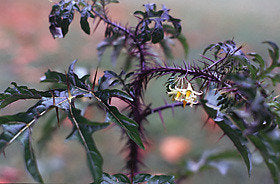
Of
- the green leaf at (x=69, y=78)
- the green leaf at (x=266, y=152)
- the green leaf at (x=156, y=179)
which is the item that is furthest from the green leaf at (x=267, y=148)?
the green leaf at (x=69, y=78)

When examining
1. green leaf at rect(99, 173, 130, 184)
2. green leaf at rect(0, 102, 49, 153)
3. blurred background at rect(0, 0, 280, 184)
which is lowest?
blurred background at rect(0, 0, 280, 184)

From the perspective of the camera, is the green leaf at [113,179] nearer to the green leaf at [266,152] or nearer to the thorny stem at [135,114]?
the thorny stem at [135,114]

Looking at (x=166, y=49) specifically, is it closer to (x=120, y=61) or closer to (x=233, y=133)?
(x=233, y=133)

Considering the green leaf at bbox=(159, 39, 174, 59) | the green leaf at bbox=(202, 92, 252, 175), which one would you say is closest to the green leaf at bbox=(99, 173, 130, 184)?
the green leaf at bbox=(202, 92, 252, 175)

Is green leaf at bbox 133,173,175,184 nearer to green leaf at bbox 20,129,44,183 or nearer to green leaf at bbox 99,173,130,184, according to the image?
green leaf at bbox 99,173,130,184

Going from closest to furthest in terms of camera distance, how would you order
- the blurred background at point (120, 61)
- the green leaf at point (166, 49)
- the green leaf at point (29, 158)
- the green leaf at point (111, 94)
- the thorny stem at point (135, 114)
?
the green leaf at point (29, 158) < the green leaf at point (111, 94) < the thorny stem at point (135, 114) < the green leaf at point (166, 49) < the blurred background at point (120, 61)

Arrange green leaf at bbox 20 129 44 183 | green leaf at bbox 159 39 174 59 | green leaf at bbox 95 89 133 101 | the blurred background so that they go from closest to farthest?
green leaf at bbox 20 129 44 183 → green leaf at bbox 95 89 133 101 → green leaf at bbox 159 39 174 59 → the blurred background

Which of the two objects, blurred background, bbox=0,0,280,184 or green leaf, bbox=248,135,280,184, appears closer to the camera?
green leaf, bbox=248,135,280,184
